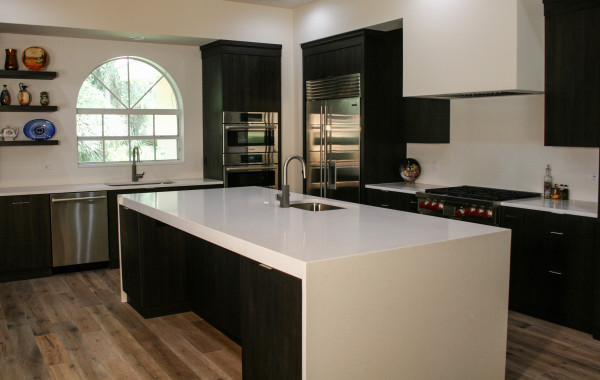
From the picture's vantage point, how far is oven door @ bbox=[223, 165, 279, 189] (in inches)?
263

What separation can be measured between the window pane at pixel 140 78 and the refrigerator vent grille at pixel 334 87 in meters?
1.91

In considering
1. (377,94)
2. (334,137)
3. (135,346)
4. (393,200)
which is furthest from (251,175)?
(135,346)

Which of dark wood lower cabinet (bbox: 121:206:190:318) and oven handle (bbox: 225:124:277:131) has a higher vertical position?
oven handle (bbox: 225:124:277:131)

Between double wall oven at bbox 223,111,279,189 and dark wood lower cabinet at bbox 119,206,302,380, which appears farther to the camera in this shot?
double wall oven at bbox 223,111,279,189

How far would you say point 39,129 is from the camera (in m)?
5.98

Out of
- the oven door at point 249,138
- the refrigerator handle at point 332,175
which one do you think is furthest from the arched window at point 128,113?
the refrigerator handle at point 332,175

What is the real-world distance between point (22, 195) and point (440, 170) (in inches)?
163

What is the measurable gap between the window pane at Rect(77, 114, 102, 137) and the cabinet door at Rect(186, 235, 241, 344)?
285 centimetres

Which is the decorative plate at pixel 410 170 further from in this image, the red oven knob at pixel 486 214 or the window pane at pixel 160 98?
the window pane at pixel 160 98

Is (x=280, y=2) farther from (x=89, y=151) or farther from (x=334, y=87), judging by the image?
(x=89, y=151)

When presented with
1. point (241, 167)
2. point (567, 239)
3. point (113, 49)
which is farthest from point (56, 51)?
point (567, 239)

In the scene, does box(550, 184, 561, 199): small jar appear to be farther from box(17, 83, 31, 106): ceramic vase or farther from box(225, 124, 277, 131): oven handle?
box(17, 83, 31, 106): ceramic vase

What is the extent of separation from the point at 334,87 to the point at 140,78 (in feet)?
7.88

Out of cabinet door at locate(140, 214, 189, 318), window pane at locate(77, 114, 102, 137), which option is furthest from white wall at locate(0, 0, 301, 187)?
cabinet door at locate(140, 214, 189, 318)
